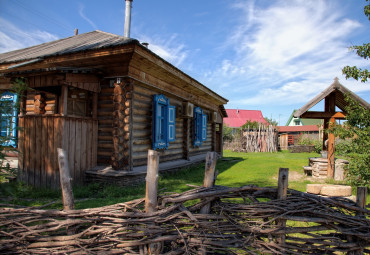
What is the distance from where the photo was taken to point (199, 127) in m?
12.4

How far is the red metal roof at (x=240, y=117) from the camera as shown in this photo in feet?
142

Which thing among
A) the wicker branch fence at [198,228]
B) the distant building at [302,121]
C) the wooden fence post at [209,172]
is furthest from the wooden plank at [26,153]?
the distant building at [302,121]

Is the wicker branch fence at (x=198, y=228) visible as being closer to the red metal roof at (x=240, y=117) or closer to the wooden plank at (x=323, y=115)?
the wooden plank at (x=323, y=115)

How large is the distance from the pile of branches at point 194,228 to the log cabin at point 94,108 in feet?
11.5

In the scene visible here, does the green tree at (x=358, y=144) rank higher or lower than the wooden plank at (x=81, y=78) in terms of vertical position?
lower

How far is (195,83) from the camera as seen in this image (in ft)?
33.4

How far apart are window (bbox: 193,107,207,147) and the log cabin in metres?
3.34

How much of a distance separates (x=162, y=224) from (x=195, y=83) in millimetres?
8241

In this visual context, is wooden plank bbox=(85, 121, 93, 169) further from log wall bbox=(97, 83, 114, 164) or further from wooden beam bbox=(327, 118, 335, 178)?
wooden beam bbox=(327, 118, 335, 178)

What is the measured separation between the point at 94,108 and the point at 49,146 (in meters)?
1.56

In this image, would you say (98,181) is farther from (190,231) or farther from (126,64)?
(190,231)

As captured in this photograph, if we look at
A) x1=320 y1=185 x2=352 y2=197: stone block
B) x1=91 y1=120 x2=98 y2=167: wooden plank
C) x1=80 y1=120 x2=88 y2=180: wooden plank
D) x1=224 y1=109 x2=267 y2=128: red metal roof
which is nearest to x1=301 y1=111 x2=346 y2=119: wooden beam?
x1=320 y1=185 x2=352 y2=197: stone block

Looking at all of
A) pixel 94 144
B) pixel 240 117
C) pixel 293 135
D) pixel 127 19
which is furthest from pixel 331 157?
pixel 240 117

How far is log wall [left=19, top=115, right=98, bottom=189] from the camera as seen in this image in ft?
18.7
